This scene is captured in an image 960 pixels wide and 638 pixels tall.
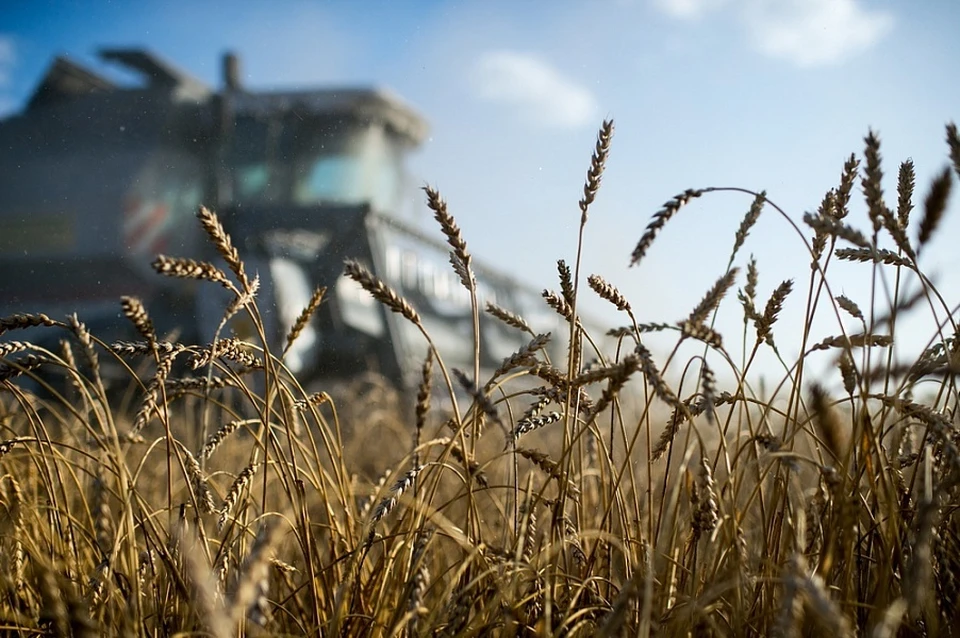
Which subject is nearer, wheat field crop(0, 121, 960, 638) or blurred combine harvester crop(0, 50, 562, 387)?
wheat field crop(0, 121, 960, 638)

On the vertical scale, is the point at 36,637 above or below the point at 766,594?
below

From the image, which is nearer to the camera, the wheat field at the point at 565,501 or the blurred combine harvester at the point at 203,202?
the wheat field at the point at 565,501

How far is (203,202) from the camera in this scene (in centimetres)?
689

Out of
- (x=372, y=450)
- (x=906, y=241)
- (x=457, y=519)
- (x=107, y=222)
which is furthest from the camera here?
(x=107, y=222)

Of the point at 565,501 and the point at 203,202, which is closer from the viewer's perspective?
the point at 565,501

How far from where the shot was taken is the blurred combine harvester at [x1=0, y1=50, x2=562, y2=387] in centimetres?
584

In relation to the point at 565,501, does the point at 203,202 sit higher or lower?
higher

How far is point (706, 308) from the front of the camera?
823 millimetres

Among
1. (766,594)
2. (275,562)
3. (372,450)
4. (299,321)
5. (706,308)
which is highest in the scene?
(706,308)

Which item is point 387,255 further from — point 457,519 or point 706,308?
point 706,308

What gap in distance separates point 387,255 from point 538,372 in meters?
5.07

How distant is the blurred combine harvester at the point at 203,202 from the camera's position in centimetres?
584

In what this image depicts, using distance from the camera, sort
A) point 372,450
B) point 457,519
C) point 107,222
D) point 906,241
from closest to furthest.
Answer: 1. point 906,241
2. point 457,519
3. point 372,450
4. point 107,222

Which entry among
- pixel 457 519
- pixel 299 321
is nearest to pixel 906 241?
pixel 299 321
